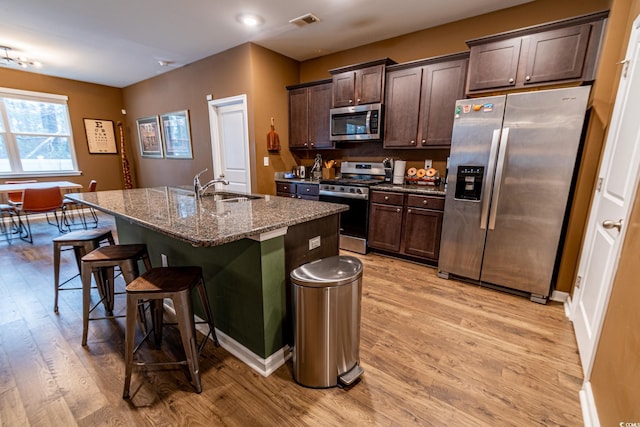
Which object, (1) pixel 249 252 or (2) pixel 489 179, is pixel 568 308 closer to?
(2) pixel 489 179

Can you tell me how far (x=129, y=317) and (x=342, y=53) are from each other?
13.5 ft

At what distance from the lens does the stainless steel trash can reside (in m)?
1.38

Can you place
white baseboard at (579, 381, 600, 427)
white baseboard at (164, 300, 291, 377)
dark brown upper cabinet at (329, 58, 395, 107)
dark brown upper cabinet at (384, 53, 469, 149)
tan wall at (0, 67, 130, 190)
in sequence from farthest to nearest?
tan wall at (0, 67, 130, 190)
dark brown upper cabinet at (329, 58, 395, 107)
dark brown upper cabinet at (384, 53, 469, 149)
white baseboard at (164, 300, 291, 377)
white baseboard at (579, 381, 600, 427)

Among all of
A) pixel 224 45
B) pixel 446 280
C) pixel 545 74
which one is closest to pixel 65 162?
pixel 224 45

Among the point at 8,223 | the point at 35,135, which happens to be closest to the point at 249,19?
the point at 35,135

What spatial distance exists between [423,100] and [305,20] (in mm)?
1615

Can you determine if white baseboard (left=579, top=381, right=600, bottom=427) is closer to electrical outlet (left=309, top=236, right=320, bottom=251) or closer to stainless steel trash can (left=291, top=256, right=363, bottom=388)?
stainless steel trash can (left=291, top=256, right=363, bottom=388)

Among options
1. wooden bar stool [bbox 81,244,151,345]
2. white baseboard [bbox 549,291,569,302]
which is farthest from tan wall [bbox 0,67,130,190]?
white baseboard [bbox 549,291,569,302]

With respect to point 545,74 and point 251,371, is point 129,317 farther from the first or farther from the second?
point 545,74

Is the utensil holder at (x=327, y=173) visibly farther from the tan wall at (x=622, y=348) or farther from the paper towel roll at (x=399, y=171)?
the tan wall at (x=622, y=348)

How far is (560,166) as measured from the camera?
2.18m

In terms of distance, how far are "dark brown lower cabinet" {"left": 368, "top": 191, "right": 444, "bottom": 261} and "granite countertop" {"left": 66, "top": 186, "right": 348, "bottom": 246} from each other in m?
1.42

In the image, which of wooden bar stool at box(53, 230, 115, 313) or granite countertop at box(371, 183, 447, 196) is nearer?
wooden bar stool at box(53, 230, 115, 313)

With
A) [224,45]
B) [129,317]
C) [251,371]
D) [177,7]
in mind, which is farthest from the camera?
[224,45]
